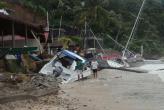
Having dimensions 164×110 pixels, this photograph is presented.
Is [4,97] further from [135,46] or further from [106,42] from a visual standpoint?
[135,46]

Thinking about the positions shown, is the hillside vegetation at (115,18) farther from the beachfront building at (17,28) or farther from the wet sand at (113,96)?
the wet sand at (113,96)

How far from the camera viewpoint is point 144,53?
75.2 m

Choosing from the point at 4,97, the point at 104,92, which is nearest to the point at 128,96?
the point at 104,92

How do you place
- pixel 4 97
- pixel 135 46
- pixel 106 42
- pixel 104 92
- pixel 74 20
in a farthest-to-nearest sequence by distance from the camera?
pixel 135 46, pixel 106 42, pixel 74 20, pixel 104 92, pixel 4 97

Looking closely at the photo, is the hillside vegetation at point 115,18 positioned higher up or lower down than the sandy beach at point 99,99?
higher up

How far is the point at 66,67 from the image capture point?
2973 centimetres

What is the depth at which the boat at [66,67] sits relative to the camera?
28484 millimetres

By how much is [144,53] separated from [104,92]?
51.9 m

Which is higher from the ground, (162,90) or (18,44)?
(18,44)

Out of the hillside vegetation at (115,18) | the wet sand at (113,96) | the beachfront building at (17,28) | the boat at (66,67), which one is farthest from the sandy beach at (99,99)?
the hillside vegetation at (115,18)

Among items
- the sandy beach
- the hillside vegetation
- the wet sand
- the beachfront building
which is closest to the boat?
the wet sand

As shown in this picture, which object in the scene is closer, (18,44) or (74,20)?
(18,44)

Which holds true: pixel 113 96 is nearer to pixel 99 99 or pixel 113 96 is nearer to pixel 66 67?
pixel 99 99

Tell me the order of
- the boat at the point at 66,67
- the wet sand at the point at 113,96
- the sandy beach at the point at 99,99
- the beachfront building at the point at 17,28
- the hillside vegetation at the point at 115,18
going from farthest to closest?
1. the hillside vegetation at the point at 115,18
2. the boat at the point at 66,67
3. the beachfront building at the point at 17,28
4. the wet sand at the point at 113,96
5. the sandy beach at the point at 99,99
